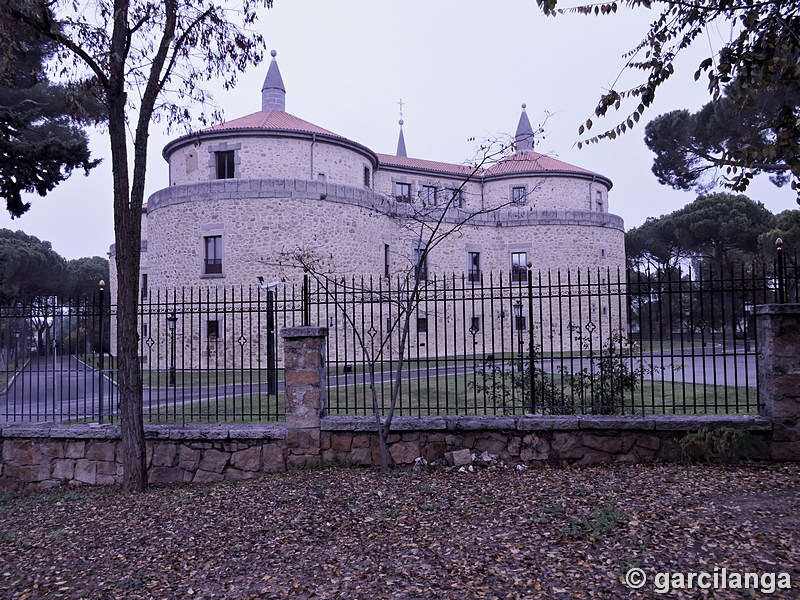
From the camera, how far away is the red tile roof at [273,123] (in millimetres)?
22312

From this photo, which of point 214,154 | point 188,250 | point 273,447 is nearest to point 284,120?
point 214,154

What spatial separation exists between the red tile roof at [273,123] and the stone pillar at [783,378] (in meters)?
19.1

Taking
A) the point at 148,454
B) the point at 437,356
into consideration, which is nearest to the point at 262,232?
the point at 148,454

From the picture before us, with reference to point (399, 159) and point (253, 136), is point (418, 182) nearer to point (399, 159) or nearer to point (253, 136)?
point (399, 159)

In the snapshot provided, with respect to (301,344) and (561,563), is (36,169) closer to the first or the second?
(301,344)

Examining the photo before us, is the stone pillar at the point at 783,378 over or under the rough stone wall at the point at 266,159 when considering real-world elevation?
under

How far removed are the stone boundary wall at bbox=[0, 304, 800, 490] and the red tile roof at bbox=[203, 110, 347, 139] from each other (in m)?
16.9

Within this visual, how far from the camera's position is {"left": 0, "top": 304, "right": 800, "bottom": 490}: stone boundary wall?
18.9ft

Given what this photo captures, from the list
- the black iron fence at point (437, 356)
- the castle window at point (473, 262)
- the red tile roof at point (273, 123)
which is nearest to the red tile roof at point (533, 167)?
the castle window at point (473, 262)

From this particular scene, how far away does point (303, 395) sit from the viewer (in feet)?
20.9

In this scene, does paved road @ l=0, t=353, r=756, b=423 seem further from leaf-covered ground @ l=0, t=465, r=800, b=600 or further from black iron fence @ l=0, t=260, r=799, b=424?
leaf-covered ground @ l=0, t=465, r=800, b=600

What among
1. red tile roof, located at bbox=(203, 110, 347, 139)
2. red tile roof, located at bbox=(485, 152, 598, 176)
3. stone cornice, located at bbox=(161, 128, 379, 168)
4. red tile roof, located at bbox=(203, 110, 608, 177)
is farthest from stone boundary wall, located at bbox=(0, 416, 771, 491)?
red tile roof, located at bbox=(485, 152, 598, 176)

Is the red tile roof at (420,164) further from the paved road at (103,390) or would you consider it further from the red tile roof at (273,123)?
the paved road at (103,390)

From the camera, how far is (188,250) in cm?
2106
